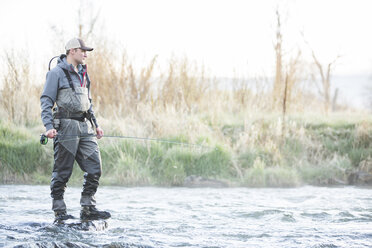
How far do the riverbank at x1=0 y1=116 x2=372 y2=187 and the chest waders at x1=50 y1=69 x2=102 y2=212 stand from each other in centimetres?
347

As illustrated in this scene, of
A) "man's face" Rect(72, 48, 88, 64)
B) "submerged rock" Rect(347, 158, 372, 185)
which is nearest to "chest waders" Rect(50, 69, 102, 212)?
"man's face" Rect(72, 48, 88, 64)

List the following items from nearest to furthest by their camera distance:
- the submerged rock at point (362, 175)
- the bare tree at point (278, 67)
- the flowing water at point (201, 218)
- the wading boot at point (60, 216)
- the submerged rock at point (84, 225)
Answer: the flowing water at point (201, 218) < the submerged rock at point (84, 225) < the wading boot at point (60, 216) < the submerged rock at point (362, 175) < the bare tree at point (278, 67)

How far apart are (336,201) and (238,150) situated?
277cm

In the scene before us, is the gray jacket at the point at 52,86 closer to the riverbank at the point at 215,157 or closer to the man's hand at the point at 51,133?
the man's hand at the point at 51,133

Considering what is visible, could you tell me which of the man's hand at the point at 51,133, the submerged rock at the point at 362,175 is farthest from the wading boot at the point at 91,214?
the submerged rock at the point at 362,175

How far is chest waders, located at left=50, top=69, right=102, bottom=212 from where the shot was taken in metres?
5.26

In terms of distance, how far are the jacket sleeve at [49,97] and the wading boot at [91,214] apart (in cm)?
99

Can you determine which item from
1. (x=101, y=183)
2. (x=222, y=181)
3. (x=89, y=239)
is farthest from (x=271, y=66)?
(x=89, y=239)

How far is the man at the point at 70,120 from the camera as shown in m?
5.22

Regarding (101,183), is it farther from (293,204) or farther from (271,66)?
(271,66)

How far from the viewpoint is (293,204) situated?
7344mm

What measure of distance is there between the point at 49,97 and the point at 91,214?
4.29 feet

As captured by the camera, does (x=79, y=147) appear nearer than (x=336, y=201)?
Yes

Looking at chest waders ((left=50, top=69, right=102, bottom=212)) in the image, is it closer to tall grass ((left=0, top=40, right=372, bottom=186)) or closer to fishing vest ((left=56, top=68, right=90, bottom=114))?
fishing vest ((left=56, top=68, right=90, bottom=114))
